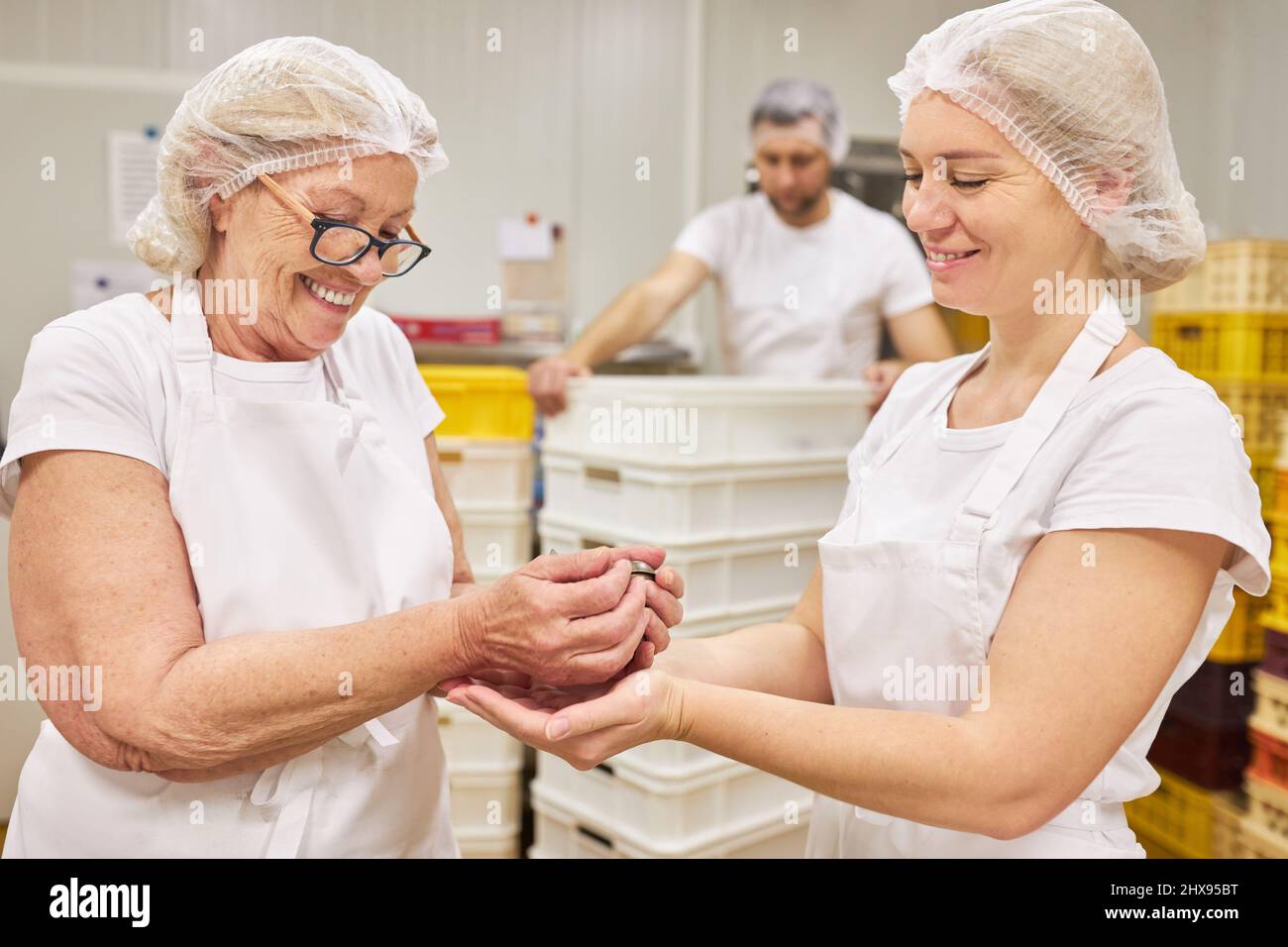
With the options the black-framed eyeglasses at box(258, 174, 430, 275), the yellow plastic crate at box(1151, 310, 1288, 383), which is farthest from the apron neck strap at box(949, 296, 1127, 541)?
the yellow plastic crate at box(1151, 310, 1288, 383)

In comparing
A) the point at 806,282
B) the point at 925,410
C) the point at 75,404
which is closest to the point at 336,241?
the point at 75,404

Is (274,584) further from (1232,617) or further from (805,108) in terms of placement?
(1232,617)

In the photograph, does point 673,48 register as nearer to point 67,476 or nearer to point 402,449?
point 402,449

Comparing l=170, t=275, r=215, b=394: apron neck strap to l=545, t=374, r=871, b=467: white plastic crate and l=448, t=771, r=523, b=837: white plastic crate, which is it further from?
l=448, t=771, r=523, b=837: white plastic crate

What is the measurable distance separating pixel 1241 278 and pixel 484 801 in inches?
85.6

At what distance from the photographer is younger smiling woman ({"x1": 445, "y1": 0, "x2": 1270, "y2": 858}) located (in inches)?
39.2

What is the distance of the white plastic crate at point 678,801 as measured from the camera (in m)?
1.91

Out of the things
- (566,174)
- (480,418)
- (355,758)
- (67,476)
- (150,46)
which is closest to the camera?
(67,476)

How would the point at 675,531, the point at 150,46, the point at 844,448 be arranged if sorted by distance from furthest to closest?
the point at 150,46, the point at 844,448, the point at 675,531

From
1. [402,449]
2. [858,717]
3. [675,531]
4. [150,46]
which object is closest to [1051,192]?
[858,717]

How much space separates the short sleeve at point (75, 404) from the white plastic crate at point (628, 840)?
1223 mm

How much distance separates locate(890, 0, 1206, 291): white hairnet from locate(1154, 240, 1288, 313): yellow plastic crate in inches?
Result: 58.3

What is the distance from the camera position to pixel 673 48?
11.2 feet

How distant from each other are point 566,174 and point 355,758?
99.7 inches
